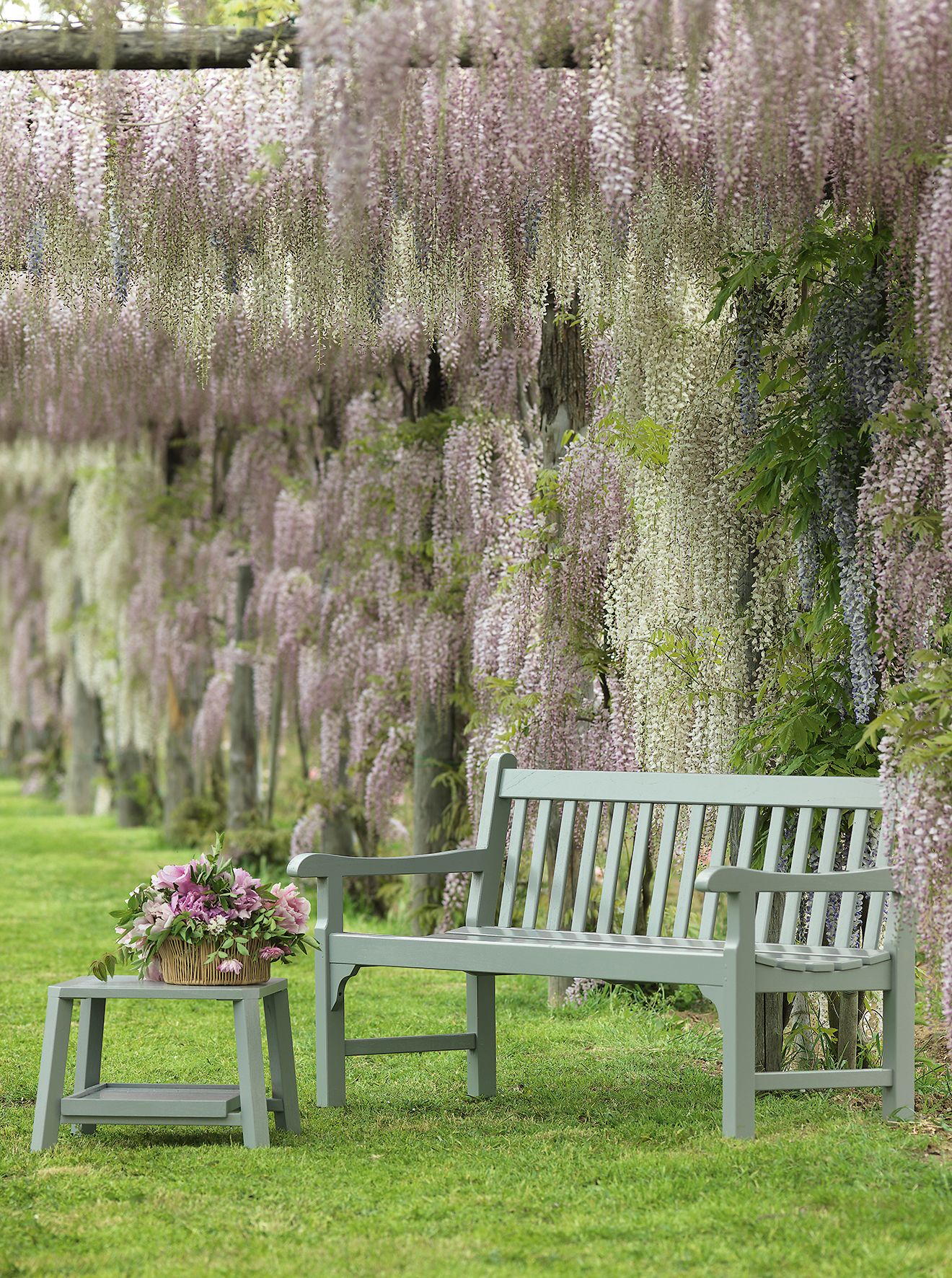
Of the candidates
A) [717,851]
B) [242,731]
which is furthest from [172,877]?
[242,731]

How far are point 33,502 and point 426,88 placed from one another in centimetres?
1185

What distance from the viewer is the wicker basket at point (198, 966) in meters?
3.75

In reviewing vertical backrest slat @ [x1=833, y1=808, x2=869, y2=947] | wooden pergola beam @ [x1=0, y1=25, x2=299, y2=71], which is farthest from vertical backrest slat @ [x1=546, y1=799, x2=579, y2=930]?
wooden pergola beam @ [x1=0, y1=25, x2=299, y2=71]

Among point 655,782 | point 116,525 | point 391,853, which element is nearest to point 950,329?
point 655,782

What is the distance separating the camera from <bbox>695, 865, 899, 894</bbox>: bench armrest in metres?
3.50

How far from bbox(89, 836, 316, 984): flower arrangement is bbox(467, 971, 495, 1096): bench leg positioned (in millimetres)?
720

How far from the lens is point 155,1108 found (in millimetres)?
3746

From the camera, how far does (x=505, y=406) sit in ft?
22.9

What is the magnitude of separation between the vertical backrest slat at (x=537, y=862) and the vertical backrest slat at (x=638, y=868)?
0.26m

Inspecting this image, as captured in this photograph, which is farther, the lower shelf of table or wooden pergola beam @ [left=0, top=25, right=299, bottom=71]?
wooden pergola beam @ [left=0, top=25, right=299, bottom=71]

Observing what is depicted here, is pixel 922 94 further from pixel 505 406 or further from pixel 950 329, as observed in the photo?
pixel 505 406

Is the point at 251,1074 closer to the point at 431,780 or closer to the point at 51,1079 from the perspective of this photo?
the point at 51,1079

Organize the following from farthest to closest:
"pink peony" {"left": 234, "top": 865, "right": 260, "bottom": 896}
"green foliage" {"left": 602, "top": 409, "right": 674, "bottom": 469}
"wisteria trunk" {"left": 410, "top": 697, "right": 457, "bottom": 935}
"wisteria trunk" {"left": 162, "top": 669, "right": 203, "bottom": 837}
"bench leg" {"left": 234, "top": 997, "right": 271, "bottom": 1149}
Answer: "wisteria trunk" {"left": 162, "top": 669, "right": 203, "bottom": 837} < "wisteria trunk" {"left": 410, "top": 697, "right": 457, "bottom": 935} < "green foliage" {"left": 602, "top": 409, "right": 674, "bottom": 469} < "pink peony" {"left": 234, "top": 865, "right": 260, "bottom": 896} < "bench leg" {"left": 234, "top": 997, "right": 271, "bottom": 1149}

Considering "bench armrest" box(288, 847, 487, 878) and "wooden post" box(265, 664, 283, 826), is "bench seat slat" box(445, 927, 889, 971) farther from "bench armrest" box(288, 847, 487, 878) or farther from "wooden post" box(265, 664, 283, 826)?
"wooden post" box(265, 664, 283, 826)
